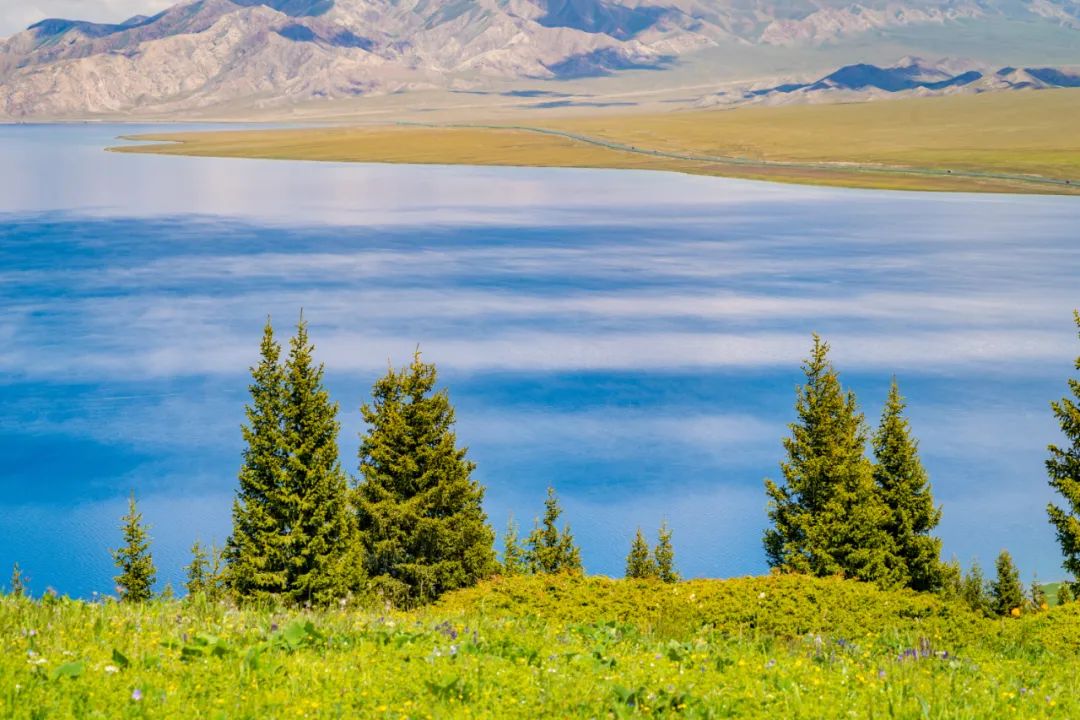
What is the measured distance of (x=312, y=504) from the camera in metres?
38.0

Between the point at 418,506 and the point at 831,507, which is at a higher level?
the point at 831,507

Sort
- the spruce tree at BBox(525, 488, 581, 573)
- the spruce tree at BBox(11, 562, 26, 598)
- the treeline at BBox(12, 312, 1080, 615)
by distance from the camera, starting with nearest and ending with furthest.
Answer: the spruce tree at BBox(11, 562, 26, 598), the treeline at BBox(12, 312, 1080, 615), the spruce tree at BBox(525, 488, 581, 573)

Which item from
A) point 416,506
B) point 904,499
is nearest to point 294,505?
point 416,506

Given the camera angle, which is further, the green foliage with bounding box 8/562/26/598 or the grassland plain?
the green foliage with bounding box 8/562/26/598

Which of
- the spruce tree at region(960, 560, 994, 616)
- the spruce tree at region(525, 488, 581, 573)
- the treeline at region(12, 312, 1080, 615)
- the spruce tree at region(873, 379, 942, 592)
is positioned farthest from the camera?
the spruce tree at region(525, 488, 581, 573)

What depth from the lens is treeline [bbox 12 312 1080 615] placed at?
3747cm

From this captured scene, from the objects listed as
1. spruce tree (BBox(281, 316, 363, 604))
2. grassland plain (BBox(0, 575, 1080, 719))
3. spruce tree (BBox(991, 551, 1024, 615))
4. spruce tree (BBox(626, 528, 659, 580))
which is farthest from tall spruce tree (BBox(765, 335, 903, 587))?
grassland plain (BBox(0, 575, 1080, 719))

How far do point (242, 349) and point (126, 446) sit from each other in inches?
1062

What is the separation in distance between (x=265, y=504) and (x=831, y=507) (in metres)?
17.7

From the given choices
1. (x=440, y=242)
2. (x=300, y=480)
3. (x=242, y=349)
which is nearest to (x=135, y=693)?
(x=300, y=480)

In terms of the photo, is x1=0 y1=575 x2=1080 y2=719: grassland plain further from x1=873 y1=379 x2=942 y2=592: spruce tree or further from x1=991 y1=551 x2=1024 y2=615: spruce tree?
x1=991 y1=551 x2=1024 y2=615: spruce tree

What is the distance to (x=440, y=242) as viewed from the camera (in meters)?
175

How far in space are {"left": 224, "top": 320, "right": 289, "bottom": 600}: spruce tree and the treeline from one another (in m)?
0.05

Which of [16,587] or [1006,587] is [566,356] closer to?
[1006,587]
